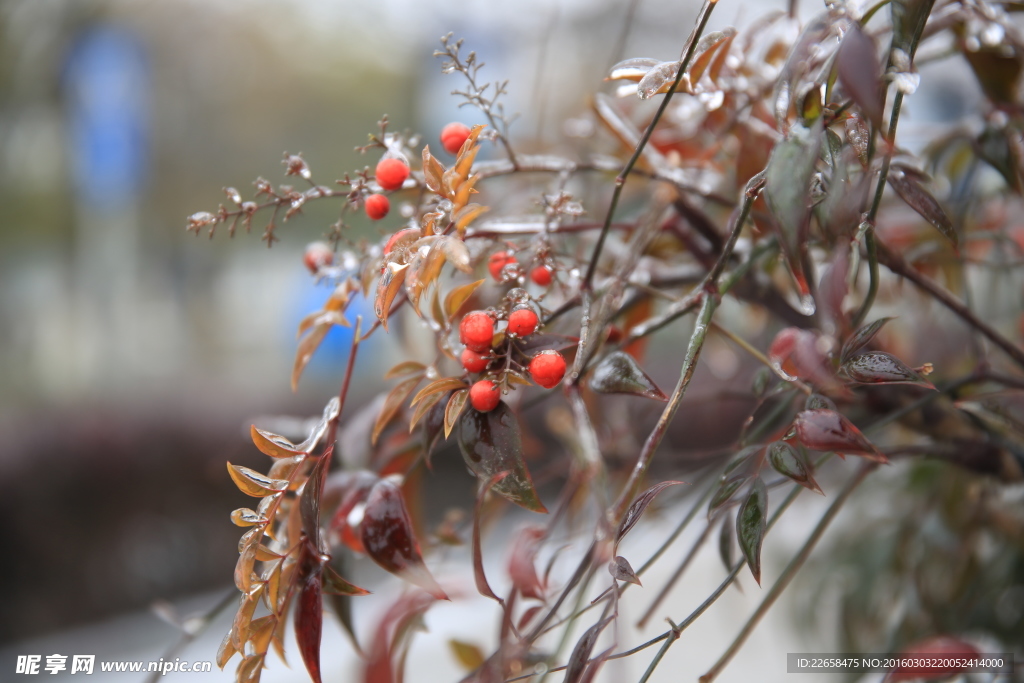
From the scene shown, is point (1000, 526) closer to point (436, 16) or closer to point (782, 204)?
point (782, 204)

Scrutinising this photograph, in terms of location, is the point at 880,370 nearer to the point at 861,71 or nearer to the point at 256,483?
the point at 861,71

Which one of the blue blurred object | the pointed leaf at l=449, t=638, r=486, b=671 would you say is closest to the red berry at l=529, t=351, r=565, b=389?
the pointed leaf at l=449, t=638, r=486, b=671

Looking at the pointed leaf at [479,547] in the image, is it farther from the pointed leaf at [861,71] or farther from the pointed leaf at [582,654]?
the pointed leaf at [861,71]

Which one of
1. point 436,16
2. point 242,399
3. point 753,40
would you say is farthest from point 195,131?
point 753,40

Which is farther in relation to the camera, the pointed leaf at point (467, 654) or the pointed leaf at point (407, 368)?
the pointed leaf at point (467, 654)

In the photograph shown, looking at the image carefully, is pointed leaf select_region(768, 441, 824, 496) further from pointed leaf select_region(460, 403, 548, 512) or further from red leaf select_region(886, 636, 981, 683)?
red leaf select_region(886, 636, 981, 683)

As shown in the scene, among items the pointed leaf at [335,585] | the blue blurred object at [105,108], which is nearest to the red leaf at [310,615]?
the pointed leaf at [335,585]


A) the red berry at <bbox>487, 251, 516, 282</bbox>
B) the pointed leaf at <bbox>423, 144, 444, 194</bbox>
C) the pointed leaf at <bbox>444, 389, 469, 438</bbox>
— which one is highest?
the pointed leaf at <bbox>423, 144, 444, 194</bbox>
